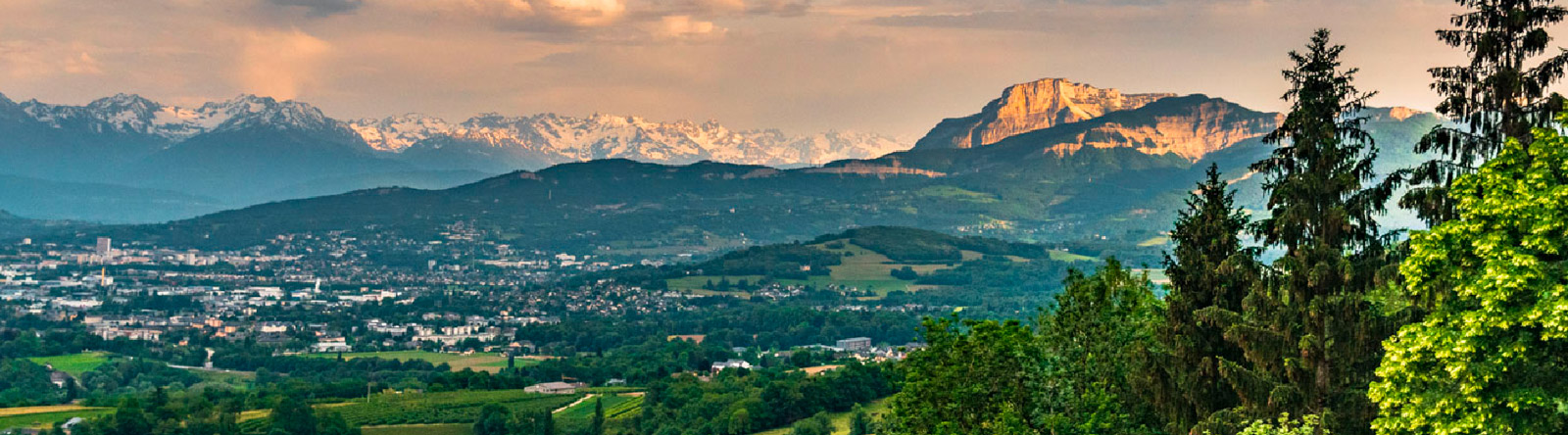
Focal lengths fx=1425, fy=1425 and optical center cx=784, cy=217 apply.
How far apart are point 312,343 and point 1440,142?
16601 cm

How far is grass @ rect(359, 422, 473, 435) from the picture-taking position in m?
98.1

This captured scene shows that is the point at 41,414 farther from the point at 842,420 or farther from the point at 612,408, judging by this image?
the point at 842,420

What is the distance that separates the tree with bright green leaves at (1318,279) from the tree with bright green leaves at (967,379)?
644 cm

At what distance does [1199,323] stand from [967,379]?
24.5 ft

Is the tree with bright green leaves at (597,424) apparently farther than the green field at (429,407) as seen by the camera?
No

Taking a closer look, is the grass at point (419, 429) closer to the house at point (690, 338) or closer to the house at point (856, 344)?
the house at point (690, 338)

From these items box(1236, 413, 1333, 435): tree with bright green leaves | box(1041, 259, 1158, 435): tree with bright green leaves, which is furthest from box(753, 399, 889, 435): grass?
box(1236, 413, 1333, 435): tree with bright green leaves

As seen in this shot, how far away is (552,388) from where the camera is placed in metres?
127

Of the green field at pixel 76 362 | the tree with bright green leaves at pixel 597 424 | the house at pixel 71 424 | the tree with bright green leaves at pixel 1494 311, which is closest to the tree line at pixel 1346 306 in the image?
the tree with bright green leaves at pixel 1494 311

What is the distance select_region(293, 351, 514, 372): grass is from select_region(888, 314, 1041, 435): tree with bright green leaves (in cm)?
11278

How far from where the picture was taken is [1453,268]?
23812 millimetres

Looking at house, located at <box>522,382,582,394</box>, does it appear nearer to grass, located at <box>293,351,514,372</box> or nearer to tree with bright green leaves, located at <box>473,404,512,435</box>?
grass, located at <box>293,351,514,372</box>

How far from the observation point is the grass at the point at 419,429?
98.1 meters

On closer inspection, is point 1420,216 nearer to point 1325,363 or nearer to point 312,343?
point 1325,363
